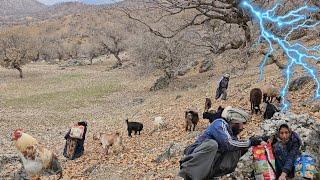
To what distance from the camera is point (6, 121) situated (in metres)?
24.6

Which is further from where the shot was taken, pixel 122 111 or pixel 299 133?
pixel 122 111

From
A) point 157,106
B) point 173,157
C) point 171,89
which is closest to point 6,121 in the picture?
point 157,106

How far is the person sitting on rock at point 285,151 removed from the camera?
6.55m

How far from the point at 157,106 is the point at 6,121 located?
27.8 ft

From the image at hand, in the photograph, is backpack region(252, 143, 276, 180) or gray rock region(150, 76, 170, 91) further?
gray rock region(150, 76, 170, 91)

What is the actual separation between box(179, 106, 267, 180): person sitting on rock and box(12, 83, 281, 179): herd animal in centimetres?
269

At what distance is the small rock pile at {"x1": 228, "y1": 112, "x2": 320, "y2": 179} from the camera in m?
7.46

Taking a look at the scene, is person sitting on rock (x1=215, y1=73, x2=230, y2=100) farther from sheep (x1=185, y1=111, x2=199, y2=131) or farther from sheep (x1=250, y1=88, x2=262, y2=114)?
sheep (x1=185, y1=111, x2=199, y2=131)

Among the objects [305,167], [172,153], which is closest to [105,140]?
[172,153]

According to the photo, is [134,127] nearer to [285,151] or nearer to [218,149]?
[285,151]

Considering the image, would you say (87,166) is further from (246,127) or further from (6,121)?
(6,121)

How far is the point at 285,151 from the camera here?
664cm

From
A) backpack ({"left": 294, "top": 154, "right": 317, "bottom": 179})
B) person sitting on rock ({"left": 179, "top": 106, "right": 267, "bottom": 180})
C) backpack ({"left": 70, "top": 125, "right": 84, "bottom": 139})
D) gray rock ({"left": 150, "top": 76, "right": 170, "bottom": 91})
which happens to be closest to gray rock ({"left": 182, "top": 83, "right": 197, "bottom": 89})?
gray rock ({"left": 150, "top": 76, "right": 170, "bottom": 91})

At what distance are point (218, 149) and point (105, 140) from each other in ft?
27.2
